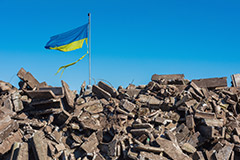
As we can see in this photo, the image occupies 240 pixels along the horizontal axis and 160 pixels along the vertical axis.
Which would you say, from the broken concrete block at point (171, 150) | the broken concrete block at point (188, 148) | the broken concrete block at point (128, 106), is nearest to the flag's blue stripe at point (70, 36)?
the broken concrete block at point (128, 106)

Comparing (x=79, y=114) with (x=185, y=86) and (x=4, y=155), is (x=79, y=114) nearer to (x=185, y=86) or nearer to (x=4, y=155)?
(x=4, y=155)

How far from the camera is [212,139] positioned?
34.6 feet

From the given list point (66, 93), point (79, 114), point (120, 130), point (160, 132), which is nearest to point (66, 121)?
A: point (79, 114)

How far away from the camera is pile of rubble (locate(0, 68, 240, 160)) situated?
9781mm

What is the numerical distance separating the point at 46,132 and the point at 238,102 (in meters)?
10.6

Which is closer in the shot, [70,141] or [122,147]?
[122,147]

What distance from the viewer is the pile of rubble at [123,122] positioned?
9.78 metres

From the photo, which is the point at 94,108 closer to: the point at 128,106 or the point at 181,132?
the point at 128,106

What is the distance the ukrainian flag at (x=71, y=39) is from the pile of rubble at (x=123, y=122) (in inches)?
207

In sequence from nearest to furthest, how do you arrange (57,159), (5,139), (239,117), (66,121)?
1. (57,159)
2. (5,139)
3. (66,121)
4. (239,117)

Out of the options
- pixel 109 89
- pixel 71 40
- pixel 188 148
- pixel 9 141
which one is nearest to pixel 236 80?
pixel 188 148

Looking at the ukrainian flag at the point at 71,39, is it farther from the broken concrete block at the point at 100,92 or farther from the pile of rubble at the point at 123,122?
the broken concrete block at the point at 100,92

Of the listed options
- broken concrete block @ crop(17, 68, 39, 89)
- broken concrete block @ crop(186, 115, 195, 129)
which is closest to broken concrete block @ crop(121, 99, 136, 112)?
broken concrete block @ crop(186, 115, 195, 129)

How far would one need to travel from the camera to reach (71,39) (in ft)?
63.6
